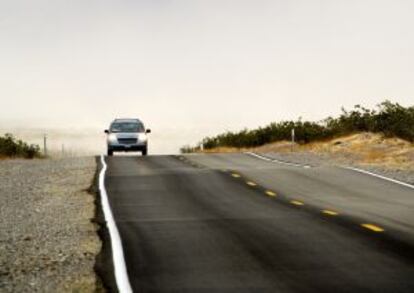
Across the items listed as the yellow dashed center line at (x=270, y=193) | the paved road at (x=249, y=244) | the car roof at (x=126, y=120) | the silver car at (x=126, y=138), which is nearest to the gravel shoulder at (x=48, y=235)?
the paved road at (x=249, y=244)

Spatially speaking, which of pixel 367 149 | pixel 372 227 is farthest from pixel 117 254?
pixel 367 149

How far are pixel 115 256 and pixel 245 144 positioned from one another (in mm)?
43641

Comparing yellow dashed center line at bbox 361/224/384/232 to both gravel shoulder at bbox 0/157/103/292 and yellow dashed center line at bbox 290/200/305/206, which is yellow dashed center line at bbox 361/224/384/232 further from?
gravel shoulder at bbox 0/157/103/292

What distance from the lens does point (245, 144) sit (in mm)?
54281

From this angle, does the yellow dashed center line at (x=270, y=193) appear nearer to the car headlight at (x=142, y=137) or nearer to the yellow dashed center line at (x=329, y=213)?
the yellow dashed center line at (x=329, y=213)

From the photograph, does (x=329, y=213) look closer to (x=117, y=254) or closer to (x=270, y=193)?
(x=270, y=193)

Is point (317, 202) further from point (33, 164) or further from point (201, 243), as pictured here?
point (33, 164)

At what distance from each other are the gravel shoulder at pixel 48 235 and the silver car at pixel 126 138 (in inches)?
583

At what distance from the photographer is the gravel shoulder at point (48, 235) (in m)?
9.33

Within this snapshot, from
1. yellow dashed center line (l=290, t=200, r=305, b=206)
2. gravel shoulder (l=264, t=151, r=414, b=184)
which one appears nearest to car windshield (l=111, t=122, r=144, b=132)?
gravel shoulder (l=264, t=151, r=414, b=184)

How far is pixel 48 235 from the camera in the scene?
13.3 meters

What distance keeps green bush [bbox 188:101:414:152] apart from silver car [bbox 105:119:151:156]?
11.7 meters

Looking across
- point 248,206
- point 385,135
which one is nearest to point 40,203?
point 248,206

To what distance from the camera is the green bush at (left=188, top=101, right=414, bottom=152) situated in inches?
1697
